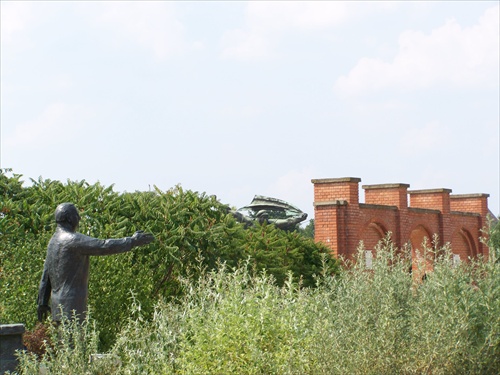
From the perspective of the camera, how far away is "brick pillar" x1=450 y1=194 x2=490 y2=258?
108 ft

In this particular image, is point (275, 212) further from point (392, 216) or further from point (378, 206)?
point (392, 216)

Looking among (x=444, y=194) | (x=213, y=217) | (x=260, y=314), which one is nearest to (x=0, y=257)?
(x=213, y=217)

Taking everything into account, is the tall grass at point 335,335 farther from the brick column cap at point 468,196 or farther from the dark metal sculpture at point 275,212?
the brick column cap at point 468,196

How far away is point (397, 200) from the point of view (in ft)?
88.4

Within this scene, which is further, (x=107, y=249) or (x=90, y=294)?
(x=90, y=294)

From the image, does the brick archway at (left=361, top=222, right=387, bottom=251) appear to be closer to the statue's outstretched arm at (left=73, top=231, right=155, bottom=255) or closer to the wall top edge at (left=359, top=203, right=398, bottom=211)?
the wall top edge at (left=359, top=203, right=398, bottom=211)

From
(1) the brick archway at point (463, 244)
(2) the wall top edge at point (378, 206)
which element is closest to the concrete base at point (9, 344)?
(2) the wall top edge at point (378, 206)

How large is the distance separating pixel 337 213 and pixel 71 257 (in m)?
14.4

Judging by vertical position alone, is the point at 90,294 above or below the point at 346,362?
above

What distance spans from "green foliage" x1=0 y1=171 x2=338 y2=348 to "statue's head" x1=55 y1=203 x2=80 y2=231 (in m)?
3.10

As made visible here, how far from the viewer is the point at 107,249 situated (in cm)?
955

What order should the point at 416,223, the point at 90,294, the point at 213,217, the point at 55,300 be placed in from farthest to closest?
the point at 416,223, the point at 213,217, the point at 90,294, the point at 55,300

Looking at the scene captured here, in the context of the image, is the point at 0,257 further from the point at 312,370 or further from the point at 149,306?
the point at 312,370

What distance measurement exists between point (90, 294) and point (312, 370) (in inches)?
203
